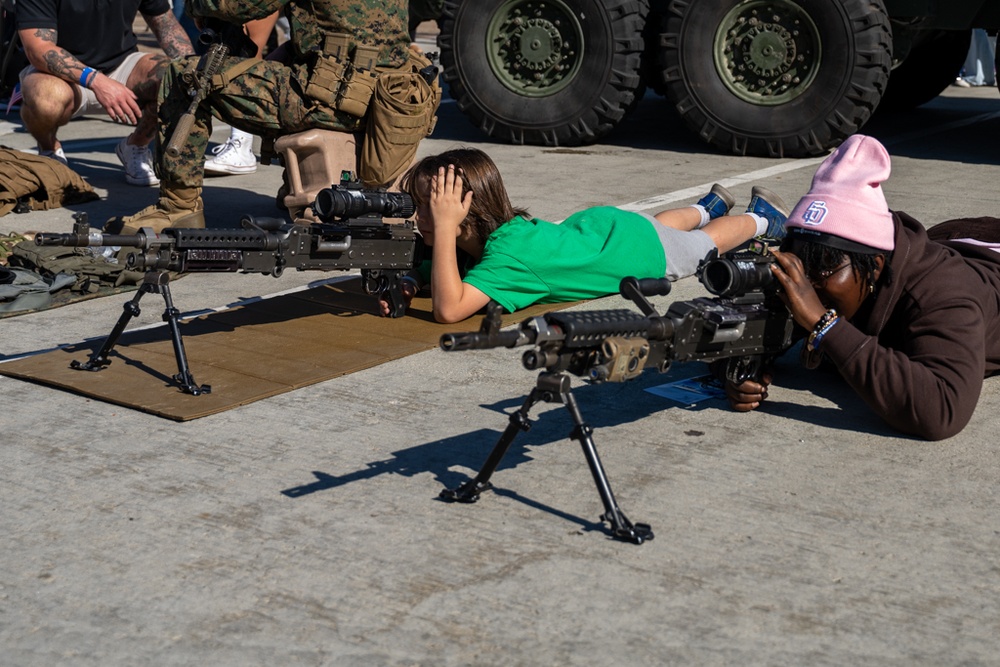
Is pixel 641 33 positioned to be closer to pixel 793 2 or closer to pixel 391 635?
pixel 793 2

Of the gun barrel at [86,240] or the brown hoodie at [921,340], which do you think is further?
the gun barrel at [86,240]

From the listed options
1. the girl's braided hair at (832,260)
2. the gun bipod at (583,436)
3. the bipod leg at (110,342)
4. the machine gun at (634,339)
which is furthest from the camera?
the bipod leg at (110,342)

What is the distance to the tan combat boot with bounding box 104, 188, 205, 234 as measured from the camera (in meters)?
6.62

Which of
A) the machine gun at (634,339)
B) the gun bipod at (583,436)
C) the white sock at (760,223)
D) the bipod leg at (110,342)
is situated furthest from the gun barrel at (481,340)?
the white sock at (760,223)

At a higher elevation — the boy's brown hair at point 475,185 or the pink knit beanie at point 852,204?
the pink knit beanie at point 852,204

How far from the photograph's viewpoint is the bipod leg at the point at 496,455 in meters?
3.26

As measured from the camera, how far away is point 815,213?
379cm

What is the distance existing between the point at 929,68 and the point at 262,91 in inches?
266

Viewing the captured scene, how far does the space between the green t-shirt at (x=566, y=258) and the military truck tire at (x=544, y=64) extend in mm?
3624

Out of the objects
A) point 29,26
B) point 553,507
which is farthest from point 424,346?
point 29,26

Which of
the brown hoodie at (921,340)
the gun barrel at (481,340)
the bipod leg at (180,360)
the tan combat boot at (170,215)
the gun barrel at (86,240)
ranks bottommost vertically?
the tan combat boot at (170,215)

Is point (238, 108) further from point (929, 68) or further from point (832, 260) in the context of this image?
point (929, 68)

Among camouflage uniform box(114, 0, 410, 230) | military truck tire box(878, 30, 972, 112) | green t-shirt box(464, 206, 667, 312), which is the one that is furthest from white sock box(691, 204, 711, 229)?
military truck tire box(878, 30, 972, 112)

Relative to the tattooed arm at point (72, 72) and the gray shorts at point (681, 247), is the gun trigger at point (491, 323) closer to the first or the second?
the gray shorts at point (681, 247)
